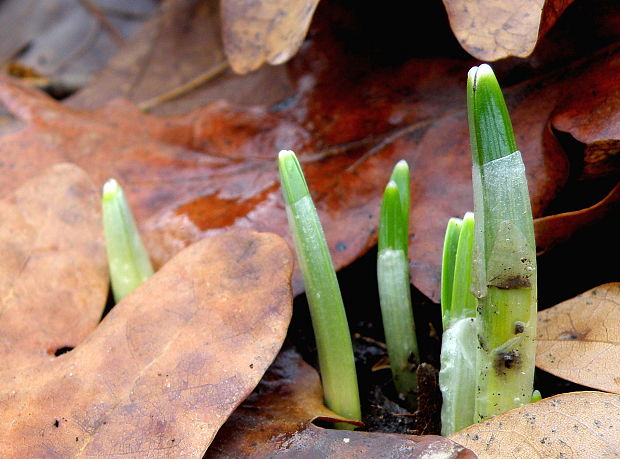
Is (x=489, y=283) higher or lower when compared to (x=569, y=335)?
higher

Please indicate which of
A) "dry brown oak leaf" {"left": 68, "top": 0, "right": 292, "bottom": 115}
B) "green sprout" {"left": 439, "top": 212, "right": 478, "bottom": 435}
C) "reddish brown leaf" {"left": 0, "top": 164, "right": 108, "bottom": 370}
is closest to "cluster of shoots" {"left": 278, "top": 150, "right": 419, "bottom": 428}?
"green sprout" {"left": 439, "top": 212, "right": 478, "bottom": 435}

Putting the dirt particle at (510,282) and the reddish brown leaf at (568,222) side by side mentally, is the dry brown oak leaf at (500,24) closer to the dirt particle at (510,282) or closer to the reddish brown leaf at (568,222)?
the reddish brown leaf at (568,222)

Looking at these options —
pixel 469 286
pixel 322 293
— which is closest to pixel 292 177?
pixel 322 293

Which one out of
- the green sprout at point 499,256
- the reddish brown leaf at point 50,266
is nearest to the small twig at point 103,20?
the reddish brown leaf at point 50,266

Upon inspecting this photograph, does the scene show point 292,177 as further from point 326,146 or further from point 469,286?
point 326,146

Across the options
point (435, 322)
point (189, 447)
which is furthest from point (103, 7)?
point (189, 447)

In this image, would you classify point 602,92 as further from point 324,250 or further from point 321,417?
point 321,417
